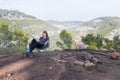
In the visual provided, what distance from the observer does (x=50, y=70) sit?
12.7 metres

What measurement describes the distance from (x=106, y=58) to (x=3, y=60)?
5.27 meters

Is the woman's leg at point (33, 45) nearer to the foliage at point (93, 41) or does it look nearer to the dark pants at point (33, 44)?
the dark pants at point (33, 44)

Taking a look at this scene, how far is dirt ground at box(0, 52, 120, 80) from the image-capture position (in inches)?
471

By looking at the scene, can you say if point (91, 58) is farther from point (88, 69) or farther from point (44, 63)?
point (44, 63)

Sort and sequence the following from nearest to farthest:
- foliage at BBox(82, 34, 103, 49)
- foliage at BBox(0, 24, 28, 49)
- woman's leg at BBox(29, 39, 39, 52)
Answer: woman's leg at BBox(29, 39, 39, 52)
foliage at BBox(82, 34, 103, 49)
foliage at BBox(0, 24, 28, 49)

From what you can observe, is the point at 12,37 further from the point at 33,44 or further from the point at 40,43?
the point at 33,44

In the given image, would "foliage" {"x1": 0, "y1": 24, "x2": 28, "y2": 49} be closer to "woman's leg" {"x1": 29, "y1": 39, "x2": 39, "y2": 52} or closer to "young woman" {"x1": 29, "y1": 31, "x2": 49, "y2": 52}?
"young woman" {"x1": 29, "y1": 31, "x2": 49, "y2": 52}

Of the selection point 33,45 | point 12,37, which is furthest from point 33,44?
point 12,37

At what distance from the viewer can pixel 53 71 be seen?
41.2 feet

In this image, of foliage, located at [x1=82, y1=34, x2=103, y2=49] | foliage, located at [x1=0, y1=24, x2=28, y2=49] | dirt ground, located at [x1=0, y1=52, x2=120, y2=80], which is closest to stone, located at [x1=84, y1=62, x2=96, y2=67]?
dirt ground, located at [x1=0, y1=52, x2=120, y2=80]

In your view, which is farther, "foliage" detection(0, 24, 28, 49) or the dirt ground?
"foliage" detection(0, 24, 28, 49)

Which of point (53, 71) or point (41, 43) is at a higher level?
point (41, 43)

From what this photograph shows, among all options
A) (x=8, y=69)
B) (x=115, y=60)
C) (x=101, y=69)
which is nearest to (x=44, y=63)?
(x=8, y=69)

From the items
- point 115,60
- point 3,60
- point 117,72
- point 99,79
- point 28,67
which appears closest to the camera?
point 99,79
